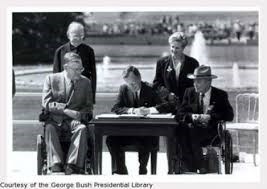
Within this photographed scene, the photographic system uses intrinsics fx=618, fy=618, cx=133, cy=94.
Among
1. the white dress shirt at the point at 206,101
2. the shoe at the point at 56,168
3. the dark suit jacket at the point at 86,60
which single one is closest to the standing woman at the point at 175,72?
the white dress shirt at the point at 206,101

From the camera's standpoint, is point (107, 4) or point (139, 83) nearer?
point (139, 83)

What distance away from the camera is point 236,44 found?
29.2 feet

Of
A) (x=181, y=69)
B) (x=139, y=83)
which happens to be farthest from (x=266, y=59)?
(x=139, y=83)

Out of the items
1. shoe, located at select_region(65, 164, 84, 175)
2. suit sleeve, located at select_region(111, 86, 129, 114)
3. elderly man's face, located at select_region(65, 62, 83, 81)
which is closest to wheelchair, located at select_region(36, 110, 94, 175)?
shoe, located at select_region(65, 164, 84, 175)

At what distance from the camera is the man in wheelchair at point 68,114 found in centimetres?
714

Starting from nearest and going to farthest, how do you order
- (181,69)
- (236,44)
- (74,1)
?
(181,69)
(74,1)
(236,44)

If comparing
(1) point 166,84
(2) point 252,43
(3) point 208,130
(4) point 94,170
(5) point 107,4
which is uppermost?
(5) point 107,4

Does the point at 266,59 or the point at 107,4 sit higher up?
the point at 107,4

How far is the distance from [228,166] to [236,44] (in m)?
2.22

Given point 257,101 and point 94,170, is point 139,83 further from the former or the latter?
point 257,101

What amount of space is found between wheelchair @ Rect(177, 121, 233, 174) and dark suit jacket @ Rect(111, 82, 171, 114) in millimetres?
666

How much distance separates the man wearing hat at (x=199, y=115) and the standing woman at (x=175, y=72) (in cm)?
23

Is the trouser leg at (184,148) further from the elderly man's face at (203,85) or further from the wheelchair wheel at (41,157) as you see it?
the wheelchair wheel at (41,157)

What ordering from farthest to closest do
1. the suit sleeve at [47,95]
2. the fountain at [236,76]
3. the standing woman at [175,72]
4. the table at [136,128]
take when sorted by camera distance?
the fountain at [236,76], the standing woman at [175,72], the suit sleeve at [47,95], the table at [136,128]
